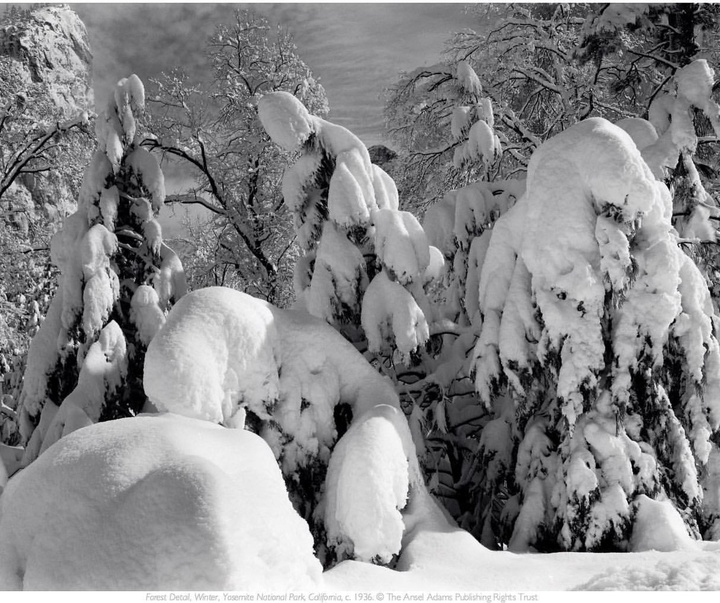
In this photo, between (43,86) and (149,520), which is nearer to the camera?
(149,520)

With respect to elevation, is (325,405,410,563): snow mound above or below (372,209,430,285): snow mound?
below

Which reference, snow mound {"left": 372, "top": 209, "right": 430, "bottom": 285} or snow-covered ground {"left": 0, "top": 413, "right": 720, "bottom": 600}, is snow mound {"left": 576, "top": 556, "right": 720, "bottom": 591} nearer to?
snow-covered ground {"left": 0, "top": 413, "right": 720, "bottom": 600}

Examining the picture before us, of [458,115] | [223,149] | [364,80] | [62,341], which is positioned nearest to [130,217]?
[62,341]

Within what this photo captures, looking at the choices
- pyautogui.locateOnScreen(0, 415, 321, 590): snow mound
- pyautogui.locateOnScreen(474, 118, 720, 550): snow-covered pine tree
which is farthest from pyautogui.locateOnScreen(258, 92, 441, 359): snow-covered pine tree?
pyautogui.locateOnScreen(0, 415, 321, 590): snow mound

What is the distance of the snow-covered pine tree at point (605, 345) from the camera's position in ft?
16.8

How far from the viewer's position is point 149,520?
8.72 ft

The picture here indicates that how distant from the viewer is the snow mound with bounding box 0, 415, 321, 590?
258 cm

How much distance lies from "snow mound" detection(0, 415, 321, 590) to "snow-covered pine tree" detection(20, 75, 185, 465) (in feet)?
16.7

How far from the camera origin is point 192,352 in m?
4.80

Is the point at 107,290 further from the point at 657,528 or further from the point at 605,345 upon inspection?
the point at 657,528

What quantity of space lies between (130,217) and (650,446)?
7.26 meters

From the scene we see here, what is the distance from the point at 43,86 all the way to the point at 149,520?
1528cm

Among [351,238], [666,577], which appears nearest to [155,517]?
[666,577]

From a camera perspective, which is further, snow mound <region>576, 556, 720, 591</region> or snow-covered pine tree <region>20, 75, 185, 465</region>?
snow-covered pine tree <region>20, 75, 185, 465</region>
